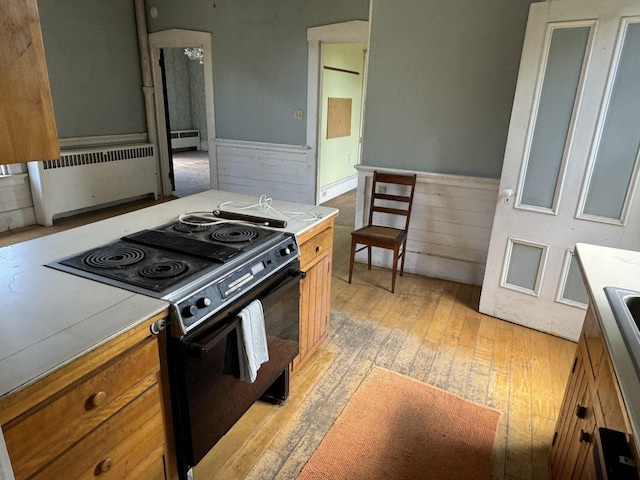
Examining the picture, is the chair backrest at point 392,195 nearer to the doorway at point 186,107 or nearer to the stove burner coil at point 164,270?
the stove burner coil at point 164,270

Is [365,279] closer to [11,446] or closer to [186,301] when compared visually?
[186,301]

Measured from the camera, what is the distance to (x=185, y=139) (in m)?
10.5

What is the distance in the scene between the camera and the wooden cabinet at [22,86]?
0.74 metres

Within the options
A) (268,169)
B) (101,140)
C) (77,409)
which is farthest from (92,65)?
(77,409)

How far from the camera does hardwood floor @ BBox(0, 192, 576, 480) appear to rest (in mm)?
1809

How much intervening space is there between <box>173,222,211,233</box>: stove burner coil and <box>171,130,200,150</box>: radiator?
358 inches

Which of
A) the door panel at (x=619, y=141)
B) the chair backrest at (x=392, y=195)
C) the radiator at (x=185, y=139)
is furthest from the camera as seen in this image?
the radiator at (x=185, y=139)

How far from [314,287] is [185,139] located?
31.0 feet

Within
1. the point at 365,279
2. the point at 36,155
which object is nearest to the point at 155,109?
the point at 365,279

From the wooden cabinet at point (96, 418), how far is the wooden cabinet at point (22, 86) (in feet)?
1.65

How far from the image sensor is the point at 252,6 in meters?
4.77

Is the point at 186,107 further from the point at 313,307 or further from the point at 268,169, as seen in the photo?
the point at 313,307

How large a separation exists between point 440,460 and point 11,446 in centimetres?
160

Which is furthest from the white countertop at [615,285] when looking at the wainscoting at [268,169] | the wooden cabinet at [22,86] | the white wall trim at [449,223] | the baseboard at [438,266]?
the wainscoting at [268,169]
